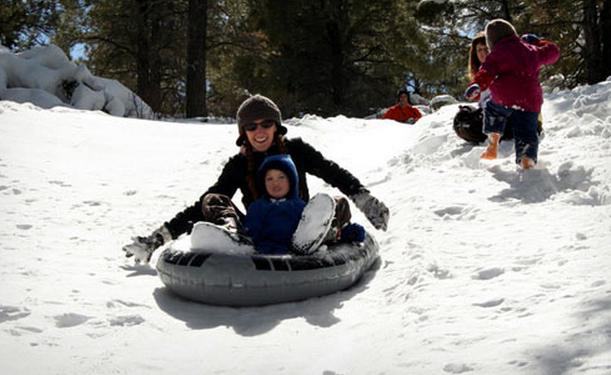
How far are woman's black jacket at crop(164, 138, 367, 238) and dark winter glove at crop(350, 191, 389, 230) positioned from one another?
64mm

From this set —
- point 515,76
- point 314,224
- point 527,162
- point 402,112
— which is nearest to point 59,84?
point 402,112

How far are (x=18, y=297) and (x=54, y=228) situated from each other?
1.79 m

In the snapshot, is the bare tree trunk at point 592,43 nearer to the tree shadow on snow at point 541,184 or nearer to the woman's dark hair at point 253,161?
the tree shadow on snow at point 541,184

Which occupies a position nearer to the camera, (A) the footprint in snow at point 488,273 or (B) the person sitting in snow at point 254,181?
(A) the footprint in snow at point 488,273

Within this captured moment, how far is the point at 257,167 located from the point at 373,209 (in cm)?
88

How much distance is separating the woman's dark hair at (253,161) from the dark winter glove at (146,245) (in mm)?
671

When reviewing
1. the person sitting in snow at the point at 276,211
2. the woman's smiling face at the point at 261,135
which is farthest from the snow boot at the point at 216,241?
the woman's smiling face at the point at 261,135

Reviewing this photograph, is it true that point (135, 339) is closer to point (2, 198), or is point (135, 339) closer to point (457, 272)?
point (457, 272)

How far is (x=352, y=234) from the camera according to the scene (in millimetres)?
4371

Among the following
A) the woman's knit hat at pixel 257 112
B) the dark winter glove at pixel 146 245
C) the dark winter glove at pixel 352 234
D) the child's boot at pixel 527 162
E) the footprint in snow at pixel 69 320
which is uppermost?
the woman's knit hat at pixel 257 112

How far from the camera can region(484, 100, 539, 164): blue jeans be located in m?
5.73

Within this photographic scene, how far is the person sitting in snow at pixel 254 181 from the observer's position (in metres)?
4.51

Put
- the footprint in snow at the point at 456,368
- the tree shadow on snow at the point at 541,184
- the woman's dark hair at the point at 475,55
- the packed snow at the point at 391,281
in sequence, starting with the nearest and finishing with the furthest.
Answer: the footprint in snow at the point at 456,368 → the packed snow at the point at 391,281 → the tree shadow on snow at the point at 541,184 → the woman's dark hair at the point at 475,55

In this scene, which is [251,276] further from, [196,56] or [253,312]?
[196,56]
